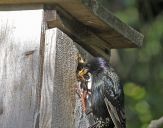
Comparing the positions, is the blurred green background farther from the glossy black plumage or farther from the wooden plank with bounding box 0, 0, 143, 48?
the glossy black plumage

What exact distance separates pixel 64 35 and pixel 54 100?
30cm

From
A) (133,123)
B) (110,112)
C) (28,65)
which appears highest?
(28,65)

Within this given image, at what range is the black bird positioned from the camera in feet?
12.0

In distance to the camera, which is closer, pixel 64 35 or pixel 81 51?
pixel 64 35

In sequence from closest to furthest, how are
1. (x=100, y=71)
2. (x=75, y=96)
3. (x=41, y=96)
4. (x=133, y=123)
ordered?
(x=41, y=96)
(x=75, y=96)
(x=100, y=71)
(x=133, y=123)

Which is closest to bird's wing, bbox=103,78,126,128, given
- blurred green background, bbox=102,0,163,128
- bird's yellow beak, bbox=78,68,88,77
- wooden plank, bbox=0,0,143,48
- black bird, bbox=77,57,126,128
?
black bird, bbox=77,57,126,128

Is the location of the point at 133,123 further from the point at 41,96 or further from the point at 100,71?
the point at 41,96

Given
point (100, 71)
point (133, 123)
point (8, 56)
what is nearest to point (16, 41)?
point (8, 56)

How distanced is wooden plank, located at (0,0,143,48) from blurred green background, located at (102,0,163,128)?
1.55 metres

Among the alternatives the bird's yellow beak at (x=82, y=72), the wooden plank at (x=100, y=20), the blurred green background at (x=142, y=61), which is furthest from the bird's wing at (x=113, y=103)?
the blurred green background at (x=142, y=61)

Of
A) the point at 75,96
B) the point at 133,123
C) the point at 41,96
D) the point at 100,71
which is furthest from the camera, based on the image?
the point at 133,123

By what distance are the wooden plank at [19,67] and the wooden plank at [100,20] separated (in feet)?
0.27

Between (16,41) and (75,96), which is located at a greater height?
(16,41)

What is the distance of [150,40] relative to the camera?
18.5 feet
